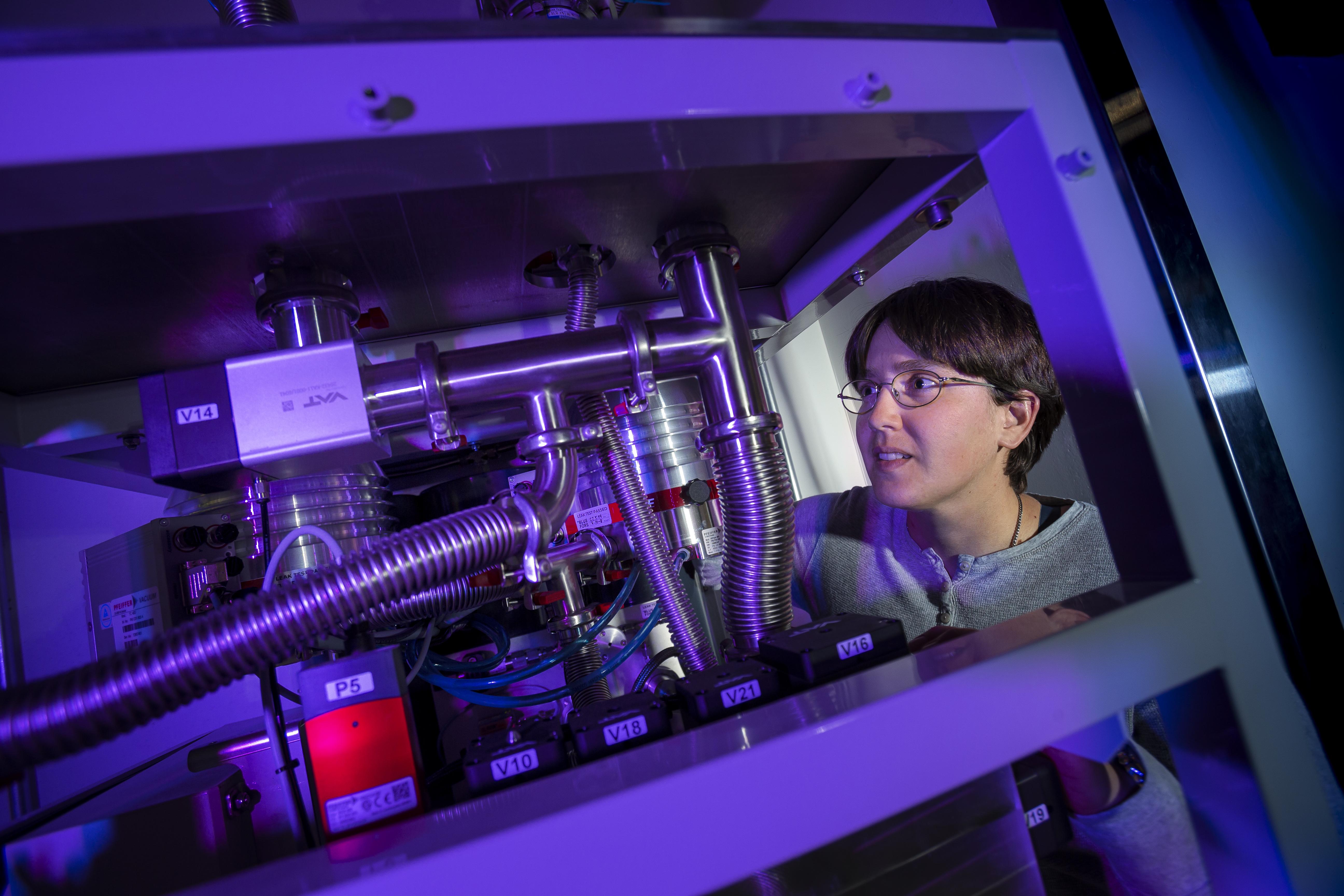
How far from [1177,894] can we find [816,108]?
30.4 inches

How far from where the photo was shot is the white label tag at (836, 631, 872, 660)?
1.56 ft

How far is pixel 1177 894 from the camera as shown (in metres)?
0.55

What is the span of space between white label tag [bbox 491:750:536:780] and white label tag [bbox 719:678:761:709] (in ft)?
0.48

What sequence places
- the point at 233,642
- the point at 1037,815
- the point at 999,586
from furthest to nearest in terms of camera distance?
the point at 999,586 < the point at 1037,815 < the point at 233,642

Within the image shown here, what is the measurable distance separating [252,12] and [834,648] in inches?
35.9

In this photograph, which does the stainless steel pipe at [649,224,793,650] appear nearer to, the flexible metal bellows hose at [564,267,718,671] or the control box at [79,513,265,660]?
the flexible metal bellows hose at [564,267,718,671]

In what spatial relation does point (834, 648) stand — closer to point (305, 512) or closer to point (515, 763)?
point (515, 763)

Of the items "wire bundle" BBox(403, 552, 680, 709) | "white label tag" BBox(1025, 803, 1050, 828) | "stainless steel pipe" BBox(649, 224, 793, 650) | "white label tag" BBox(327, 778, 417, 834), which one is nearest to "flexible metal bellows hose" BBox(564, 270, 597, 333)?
"stainless steel pipe" BBox(649, 224, 793, 650)

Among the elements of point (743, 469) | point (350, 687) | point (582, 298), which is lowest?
point (350, 687)

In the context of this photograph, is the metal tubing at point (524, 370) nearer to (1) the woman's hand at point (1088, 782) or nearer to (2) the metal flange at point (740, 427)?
(2) the metal flange at point (740, 427)

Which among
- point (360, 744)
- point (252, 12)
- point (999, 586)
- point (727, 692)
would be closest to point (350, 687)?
point (360, 744)

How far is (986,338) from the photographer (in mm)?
1121

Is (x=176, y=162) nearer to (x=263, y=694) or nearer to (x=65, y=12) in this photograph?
(x=263, y=694)

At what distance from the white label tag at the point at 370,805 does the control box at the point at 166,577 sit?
1.18 feet
